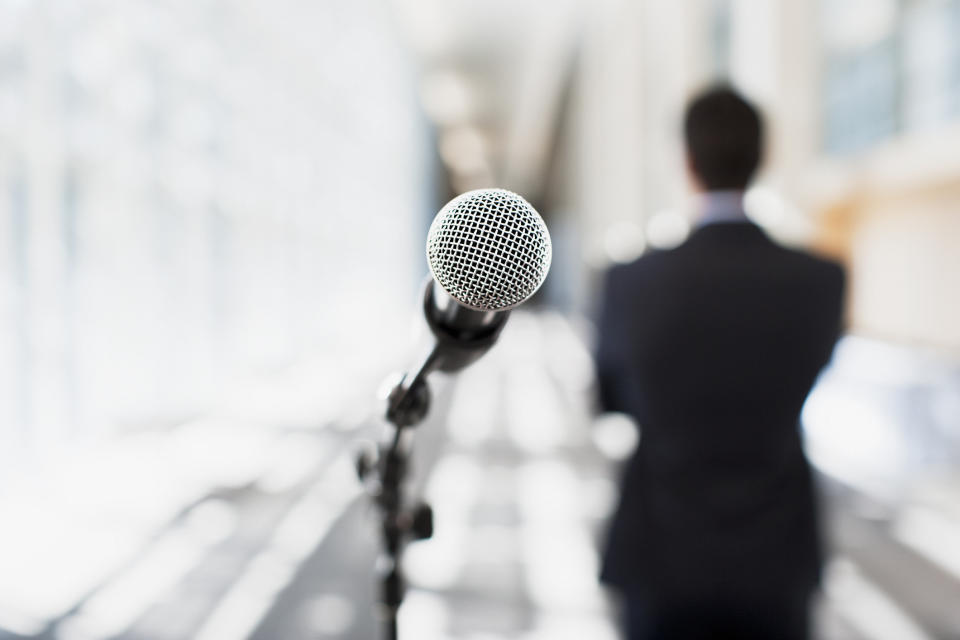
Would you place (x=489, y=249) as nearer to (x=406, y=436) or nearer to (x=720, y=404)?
(x=406, y=436)

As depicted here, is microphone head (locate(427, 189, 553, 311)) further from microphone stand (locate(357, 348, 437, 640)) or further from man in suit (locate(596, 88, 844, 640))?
man in suit (locate(596, 88, 844, 640))

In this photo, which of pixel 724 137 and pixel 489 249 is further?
pixel 724 137

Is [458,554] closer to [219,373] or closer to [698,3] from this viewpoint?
[219,373]

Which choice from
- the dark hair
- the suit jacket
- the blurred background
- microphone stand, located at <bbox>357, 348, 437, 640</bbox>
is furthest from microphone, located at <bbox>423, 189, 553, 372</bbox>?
the dark hair

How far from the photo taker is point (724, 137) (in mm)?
1128

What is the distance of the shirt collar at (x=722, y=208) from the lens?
111 centimetres

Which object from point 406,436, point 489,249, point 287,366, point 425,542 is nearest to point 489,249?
point 489,249

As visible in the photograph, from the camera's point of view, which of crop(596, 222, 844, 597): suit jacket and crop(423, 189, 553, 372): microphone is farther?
crop(596, 222, 844, 597): suit jacket

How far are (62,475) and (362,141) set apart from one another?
5.99 m

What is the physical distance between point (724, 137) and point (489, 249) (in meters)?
0.87

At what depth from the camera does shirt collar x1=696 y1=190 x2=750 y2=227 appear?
43.6 inches

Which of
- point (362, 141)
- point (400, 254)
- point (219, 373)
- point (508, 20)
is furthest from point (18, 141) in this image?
point (400, 254)

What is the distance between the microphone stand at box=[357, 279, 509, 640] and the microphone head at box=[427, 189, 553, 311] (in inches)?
3.3

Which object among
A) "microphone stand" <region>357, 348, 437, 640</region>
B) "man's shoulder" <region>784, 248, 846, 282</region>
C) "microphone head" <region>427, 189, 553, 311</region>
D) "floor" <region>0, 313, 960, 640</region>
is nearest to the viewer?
"microphone head" <region>427, 189, 553, 311</region>
